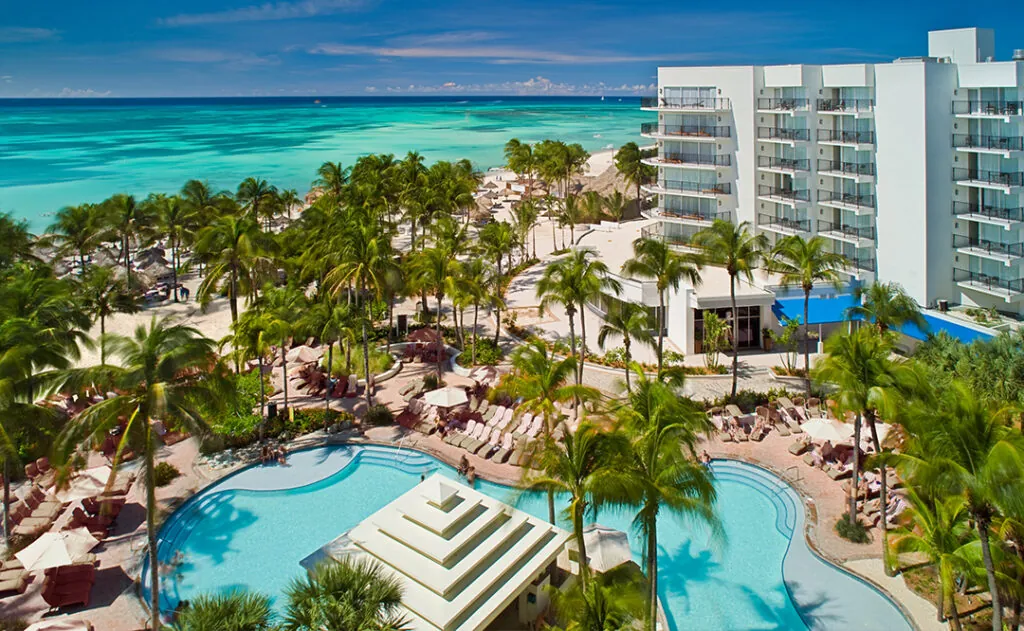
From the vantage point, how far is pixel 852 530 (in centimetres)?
1867

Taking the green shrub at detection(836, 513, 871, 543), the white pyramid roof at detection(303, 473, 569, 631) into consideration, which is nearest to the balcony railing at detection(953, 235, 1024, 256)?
the green shrub at detection(836, 513, 871, 543)

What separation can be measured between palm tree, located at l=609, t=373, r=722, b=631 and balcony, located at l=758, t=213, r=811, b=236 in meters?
27.5

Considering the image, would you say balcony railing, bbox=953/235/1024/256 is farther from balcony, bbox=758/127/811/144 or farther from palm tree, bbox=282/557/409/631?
palm tree, bbox=282/557/409/631

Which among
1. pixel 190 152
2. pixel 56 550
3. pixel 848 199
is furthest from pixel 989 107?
pixel 190 152

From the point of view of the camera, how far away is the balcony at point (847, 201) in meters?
34.5

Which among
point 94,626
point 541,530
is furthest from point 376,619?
point 94,626

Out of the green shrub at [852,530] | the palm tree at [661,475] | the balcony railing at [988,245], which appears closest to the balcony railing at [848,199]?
the balcony railing at [988,245]

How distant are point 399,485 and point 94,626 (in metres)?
8.84

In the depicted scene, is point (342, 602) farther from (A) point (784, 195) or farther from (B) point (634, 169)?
(B) point (634, 169)

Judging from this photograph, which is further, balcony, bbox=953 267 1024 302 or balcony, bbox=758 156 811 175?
balcony, bbox=758 156 811 175

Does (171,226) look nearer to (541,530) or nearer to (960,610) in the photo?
(541,530)

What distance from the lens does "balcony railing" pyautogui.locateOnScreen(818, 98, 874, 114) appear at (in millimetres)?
34469

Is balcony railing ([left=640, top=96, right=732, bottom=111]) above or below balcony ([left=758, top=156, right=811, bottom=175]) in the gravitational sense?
above

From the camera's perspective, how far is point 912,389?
17.0m
